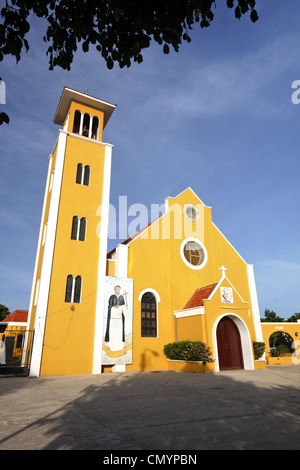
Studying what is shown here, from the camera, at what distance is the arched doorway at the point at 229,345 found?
1722cm

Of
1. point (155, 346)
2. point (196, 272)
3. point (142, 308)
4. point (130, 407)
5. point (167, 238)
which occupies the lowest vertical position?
point (130, 407)

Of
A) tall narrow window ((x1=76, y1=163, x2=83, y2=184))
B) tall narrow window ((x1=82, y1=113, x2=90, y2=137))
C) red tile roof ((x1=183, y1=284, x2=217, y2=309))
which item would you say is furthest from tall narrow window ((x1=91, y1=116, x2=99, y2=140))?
red tile roof ((x1=183, y1=284, x2=217, y2=309))

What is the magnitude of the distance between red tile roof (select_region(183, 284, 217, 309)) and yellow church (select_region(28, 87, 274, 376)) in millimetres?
93

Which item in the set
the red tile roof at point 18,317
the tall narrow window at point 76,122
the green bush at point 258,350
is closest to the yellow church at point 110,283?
the tall narrow window at point 76,122

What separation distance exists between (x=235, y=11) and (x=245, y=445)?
6.41 meters

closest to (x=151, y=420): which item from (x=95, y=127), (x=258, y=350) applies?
(x=258, y=350)

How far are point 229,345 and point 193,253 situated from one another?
6.51 meters

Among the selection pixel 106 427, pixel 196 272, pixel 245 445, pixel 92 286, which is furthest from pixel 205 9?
pixel 196 272

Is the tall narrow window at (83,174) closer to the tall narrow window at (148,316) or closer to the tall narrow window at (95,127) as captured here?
the tall narrow window at (95,127)

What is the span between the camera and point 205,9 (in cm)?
446

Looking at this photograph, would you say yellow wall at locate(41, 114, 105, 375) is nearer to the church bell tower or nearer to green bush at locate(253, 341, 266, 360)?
the church bell tower

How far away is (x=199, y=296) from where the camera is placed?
18.3m
